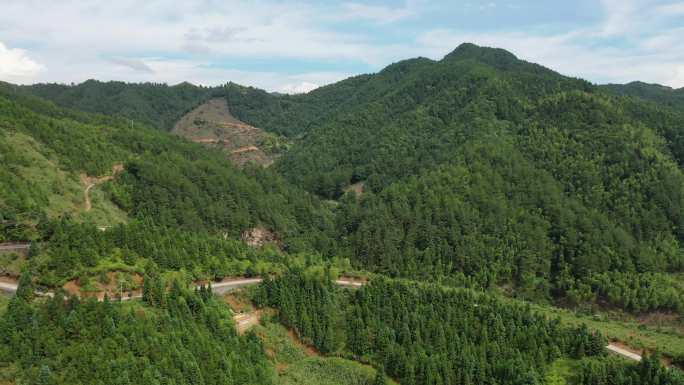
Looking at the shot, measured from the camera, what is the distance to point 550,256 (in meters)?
86.1

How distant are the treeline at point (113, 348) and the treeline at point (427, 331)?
10.5 meters

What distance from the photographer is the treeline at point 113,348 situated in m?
31.5

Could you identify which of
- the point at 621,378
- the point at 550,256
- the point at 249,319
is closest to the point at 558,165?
the point at 550,256

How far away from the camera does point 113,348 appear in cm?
3350

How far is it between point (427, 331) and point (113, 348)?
27605 mm

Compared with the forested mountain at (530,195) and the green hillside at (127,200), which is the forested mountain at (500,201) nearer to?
the forested mountain at (530,195)

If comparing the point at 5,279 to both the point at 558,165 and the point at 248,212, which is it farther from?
the point at 558,165

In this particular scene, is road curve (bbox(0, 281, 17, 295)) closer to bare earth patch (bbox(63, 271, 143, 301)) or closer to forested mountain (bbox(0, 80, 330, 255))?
bare earth patch (bbox(63, 271, 143, 301))

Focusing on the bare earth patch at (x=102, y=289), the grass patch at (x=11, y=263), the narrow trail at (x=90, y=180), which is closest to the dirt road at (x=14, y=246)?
the grass patch at (x=11, y=263)

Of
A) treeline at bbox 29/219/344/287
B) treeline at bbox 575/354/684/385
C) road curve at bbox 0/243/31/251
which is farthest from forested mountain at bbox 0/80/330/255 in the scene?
treeline at bbox 575/354/684/385

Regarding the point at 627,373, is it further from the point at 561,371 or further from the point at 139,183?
the point at 139,183

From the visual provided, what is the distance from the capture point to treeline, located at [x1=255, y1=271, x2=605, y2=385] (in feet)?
145

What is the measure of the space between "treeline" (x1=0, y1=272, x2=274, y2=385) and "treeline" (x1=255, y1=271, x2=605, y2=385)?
1053cm

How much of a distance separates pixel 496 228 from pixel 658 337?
1456 inches
